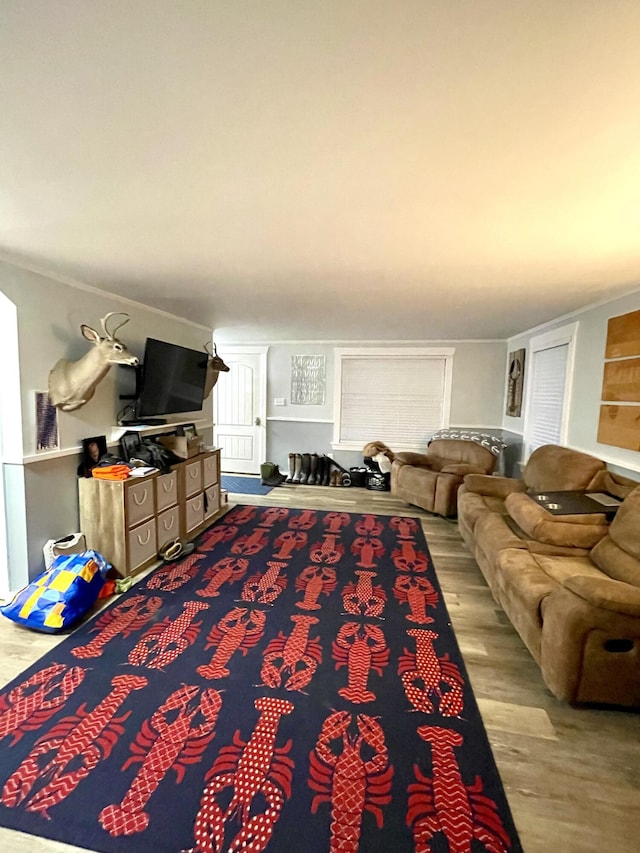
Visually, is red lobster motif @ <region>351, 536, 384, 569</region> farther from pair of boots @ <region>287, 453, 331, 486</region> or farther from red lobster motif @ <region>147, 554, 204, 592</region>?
pair of boots @ <region>287, 453, 331, 486</region>

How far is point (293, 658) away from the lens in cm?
209

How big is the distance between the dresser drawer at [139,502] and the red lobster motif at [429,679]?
2140mm

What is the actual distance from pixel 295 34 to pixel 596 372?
330 cm

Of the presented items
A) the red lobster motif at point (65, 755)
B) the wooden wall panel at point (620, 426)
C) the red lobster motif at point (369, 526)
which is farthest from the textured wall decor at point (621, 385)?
the red lobster motif at point (65, 755)

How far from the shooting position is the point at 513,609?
2.18m

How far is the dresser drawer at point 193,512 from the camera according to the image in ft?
12.2

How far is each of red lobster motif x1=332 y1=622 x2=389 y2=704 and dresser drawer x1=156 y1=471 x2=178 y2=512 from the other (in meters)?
1.87

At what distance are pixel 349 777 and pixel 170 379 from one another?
3287mm

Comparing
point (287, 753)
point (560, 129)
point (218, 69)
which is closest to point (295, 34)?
point (218, 69)

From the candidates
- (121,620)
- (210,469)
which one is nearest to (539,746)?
(121,620)

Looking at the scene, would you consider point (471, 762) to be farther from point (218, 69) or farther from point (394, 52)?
point (218, 69)

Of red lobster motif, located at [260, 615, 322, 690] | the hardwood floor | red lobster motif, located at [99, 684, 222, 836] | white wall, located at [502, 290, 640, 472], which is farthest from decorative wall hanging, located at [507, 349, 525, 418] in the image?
red lobster motif, located at [99, 684, 222, 836]

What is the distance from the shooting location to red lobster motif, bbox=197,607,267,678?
2.01 meters

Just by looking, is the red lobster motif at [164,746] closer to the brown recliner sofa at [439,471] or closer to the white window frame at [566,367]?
the brown recliner sofa at [439,471]
